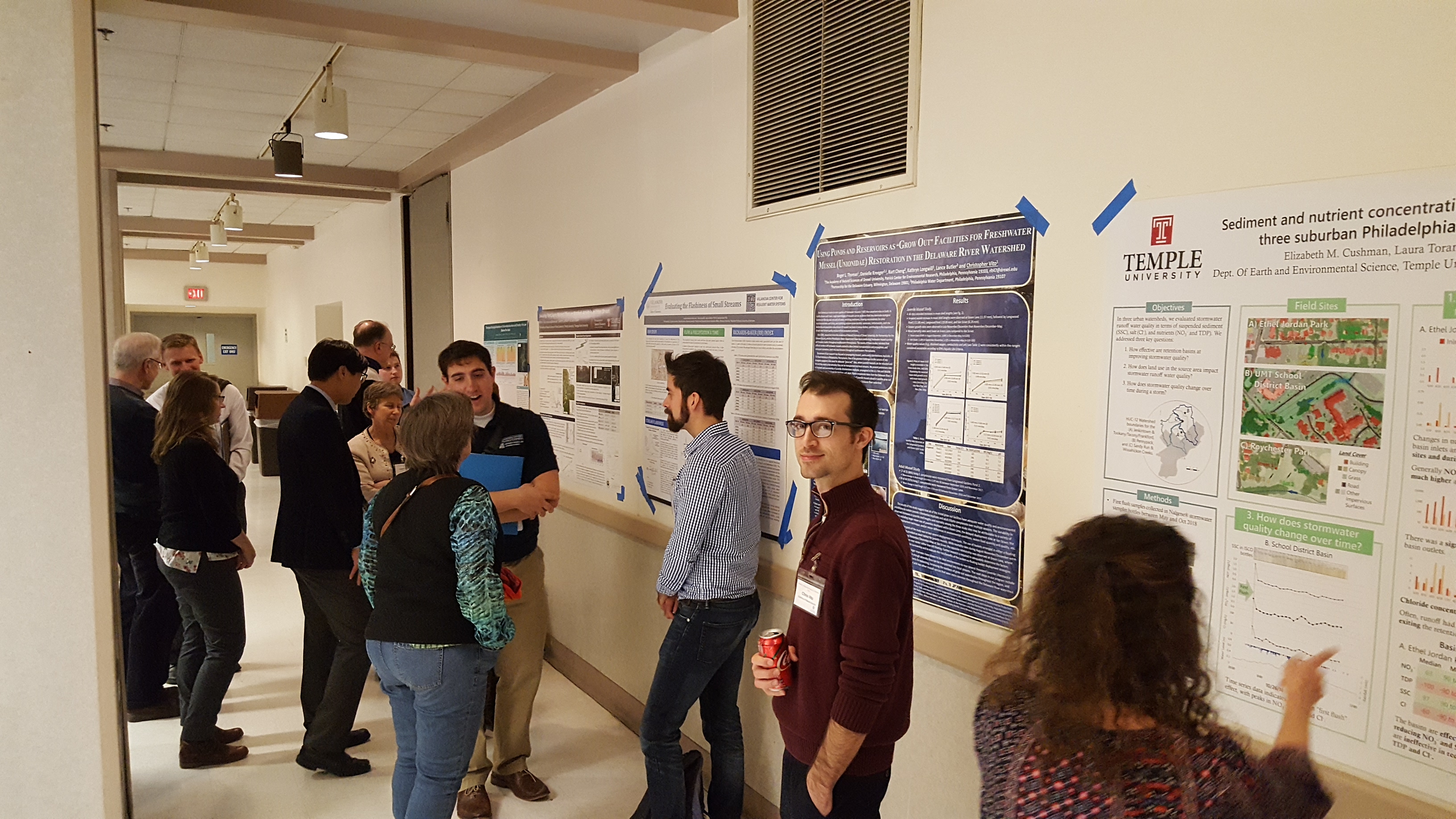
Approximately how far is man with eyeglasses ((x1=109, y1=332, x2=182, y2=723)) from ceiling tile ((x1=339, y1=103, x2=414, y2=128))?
68.5 inches

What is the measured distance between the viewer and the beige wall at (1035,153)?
148cm

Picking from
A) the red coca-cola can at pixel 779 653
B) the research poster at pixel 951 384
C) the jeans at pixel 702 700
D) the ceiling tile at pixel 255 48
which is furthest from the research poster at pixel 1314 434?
the ceiling tile at pixel 255 48

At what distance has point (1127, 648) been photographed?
1.10 m

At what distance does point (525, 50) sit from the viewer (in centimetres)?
355

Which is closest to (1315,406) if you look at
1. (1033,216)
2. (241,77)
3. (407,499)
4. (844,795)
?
(1033,216)

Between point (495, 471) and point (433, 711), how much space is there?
36.6 inches

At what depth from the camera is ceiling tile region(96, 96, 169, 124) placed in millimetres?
4738

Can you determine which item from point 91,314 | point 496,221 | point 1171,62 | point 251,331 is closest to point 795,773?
point 1171,62

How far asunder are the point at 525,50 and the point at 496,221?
6.14ft

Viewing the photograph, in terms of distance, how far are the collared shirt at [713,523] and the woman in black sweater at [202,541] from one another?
1.92 metres

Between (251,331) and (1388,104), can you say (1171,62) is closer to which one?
(1388,104)

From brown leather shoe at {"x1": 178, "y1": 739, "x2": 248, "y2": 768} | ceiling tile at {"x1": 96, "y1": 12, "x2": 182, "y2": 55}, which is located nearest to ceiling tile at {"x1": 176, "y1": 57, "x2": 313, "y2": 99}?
ceiling tile at {"x1": 96, "y1": 12, "x2": 182, "y2": 55}

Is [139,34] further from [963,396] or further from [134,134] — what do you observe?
[963,396]

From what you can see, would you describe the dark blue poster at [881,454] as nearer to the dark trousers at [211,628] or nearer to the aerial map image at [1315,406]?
the aerial map image at [1315,406]
